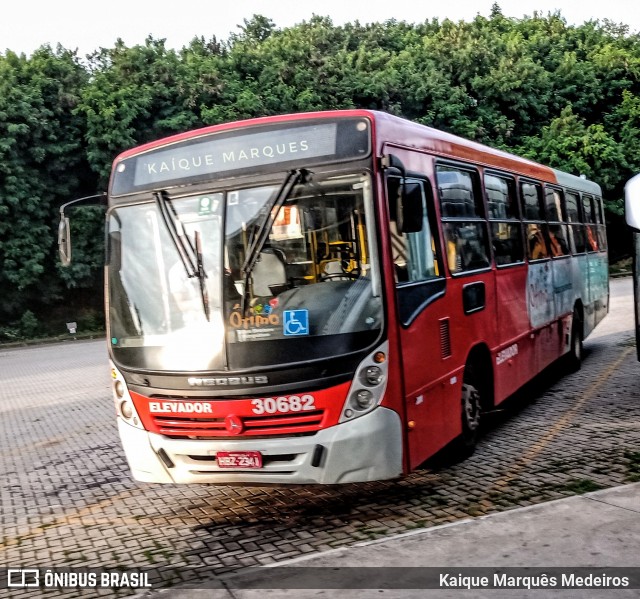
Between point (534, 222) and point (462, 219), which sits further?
point (534, 222)

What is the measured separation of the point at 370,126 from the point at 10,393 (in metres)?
11.7

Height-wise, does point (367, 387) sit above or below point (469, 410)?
above

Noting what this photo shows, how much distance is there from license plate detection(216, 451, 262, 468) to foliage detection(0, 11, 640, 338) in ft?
87.9

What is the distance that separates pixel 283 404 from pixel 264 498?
59.7 inches

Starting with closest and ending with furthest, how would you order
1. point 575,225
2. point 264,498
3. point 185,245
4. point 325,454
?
point 325,454, point 185,245, point 264,498, point 575,225

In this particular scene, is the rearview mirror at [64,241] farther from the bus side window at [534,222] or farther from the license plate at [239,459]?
the bus side window at [534,222]

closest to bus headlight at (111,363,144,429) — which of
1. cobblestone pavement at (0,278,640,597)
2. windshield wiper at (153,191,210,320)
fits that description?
cobblestone pavement at (0,278,640,597)

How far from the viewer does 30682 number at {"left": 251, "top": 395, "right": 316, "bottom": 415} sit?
5367 millimetres

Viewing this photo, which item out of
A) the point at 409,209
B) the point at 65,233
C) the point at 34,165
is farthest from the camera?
the point at 34,165

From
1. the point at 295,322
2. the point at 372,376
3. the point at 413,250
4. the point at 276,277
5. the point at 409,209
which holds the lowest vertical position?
the point at 372,376

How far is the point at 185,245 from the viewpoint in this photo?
5715 mm

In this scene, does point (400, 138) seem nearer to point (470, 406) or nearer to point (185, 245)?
point (185, 245)

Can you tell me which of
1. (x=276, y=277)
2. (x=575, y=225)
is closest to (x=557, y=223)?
(x=575, y=225)

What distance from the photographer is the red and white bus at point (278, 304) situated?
5.39 metres
